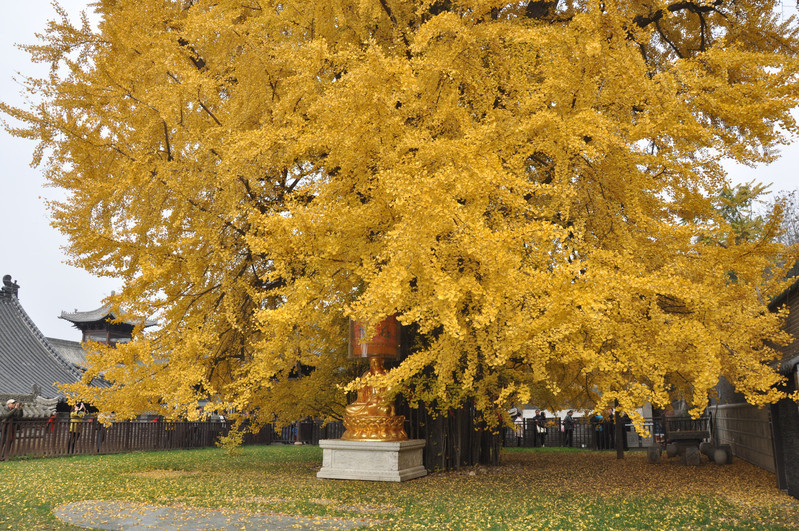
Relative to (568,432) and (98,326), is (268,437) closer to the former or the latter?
(568,432)

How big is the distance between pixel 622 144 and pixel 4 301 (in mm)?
24444

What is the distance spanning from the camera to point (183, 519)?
6.12 metres

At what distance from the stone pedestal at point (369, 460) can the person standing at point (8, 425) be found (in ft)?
30.9

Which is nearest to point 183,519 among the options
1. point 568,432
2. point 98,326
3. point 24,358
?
point 568,432

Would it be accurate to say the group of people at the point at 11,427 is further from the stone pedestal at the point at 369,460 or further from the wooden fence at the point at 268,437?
the stone pedestal at the point at 369,460

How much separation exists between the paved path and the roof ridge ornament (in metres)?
20.5

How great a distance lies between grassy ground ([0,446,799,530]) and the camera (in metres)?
6.33

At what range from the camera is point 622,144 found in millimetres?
6895

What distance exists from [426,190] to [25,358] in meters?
21.4

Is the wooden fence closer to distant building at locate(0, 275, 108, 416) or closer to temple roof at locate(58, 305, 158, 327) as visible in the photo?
distant building at locate(0, 275, 108, 416)

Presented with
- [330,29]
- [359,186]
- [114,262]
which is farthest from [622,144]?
[114,262]

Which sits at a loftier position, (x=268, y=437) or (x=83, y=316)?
(x=83, y=316)

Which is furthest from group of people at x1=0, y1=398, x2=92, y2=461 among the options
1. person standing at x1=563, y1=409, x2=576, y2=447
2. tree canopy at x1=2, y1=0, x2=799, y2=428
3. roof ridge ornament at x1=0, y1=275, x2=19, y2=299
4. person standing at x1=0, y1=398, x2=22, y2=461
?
person standing at x1=563, y1=409, x2=576, y2=447

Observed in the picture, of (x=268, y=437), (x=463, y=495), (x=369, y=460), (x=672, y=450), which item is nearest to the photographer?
(x=463, y=495)
